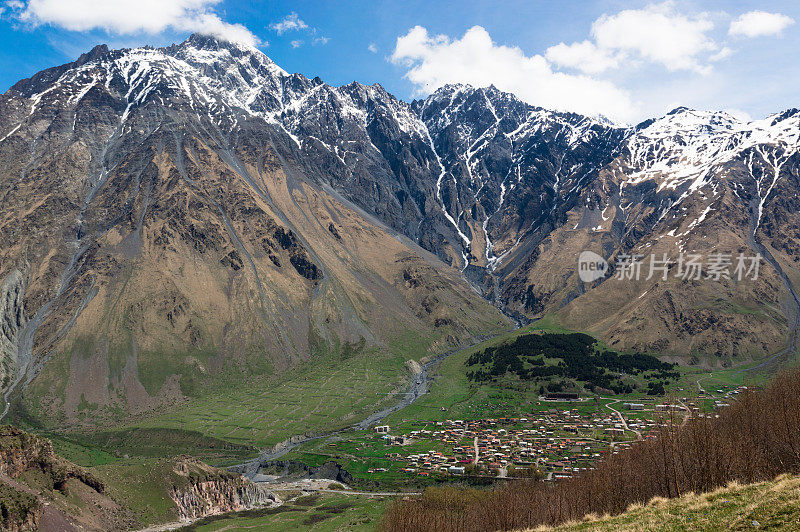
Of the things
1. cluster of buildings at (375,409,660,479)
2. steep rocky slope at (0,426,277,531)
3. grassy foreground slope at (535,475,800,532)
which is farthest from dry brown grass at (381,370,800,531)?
steep rocky slope at (0,426,277,531)

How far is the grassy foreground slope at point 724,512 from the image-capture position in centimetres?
3162

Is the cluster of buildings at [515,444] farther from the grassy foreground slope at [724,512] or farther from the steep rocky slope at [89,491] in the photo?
the grassy foreground slope at [724,512]

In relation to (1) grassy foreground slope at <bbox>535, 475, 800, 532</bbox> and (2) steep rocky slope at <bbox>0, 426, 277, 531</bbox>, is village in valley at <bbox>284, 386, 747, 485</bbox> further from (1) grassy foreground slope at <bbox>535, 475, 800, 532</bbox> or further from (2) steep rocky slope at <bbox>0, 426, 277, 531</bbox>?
(1) grassy foreground slope at <bbox>535, 475, 800, 532</bbox>

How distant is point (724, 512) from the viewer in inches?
1390

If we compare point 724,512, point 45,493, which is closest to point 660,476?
point 724,512

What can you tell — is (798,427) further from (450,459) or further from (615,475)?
(450,459)

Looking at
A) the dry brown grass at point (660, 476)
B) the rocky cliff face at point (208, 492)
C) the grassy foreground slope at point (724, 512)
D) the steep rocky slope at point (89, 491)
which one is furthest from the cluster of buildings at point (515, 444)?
the grassy foreground slope at point (724, 512)

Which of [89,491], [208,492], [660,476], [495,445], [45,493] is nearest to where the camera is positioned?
[660,476]

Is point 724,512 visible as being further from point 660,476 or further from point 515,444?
point 515,444

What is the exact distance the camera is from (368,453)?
563ft

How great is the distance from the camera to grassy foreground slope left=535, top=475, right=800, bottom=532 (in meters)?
31.6

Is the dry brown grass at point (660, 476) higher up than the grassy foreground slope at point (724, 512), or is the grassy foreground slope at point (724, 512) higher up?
the grassy foreground slope at point (724, 512)

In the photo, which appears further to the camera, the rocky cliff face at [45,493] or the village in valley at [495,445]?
the village in valley at [495,445]

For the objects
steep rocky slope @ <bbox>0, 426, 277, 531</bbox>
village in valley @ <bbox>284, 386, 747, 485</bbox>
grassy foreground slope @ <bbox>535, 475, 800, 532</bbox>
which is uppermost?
grassy foreground slope @ <bbox>535, 475, 800, 532</bbox>
